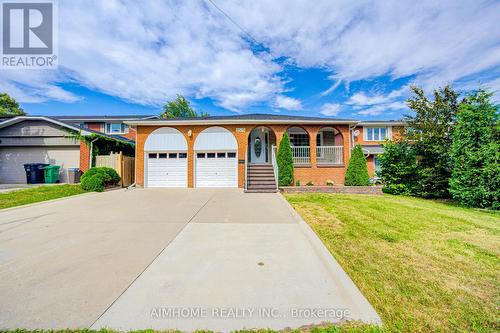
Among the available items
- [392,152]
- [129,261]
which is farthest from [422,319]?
[392,152]

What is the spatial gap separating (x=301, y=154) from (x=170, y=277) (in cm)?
1054

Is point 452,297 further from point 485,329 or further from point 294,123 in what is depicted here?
point 294,123

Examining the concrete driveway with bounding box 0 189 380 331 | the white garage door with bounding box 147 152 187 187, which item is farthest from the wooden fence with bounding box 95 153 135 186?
the concrete driveway with bounding box 0 189 380 331

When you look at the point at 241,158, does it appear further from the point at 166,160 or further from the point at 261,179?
the point at 166,160

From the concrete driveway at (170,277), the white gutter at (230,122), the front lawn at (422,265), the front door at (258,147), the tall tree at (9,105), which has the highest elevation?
the tall tree at (9,105)

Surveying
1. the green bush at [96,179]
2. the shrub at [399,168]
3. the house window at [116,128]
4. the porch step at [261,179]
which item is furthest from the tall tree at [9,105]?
the shrub at [399,168]

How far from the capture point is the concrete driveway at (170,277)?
6.19 ft

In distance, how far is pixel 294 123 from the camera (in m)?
11.5

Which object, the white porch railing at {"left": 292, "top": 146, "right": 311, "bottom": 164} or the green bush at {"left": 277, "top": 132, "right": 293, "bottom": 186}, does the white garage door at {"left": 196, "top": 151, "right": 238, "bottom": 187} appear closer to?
the green bush at {"left": 277, "top": 132, "right": 293, "bottom": 186}

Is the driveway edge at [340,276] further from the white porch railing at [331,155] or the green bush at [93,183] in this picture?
the green bush at [93,183]

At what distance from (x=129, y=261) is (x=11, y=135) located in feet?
55.4

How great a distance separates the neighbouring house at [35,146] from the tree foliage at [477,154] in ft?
59.5

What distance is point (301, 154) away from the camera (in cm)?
1193

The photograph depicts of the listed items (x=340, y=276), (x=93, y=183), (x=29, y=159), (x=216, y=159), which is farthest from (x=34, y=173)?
(x=340, y=276)
